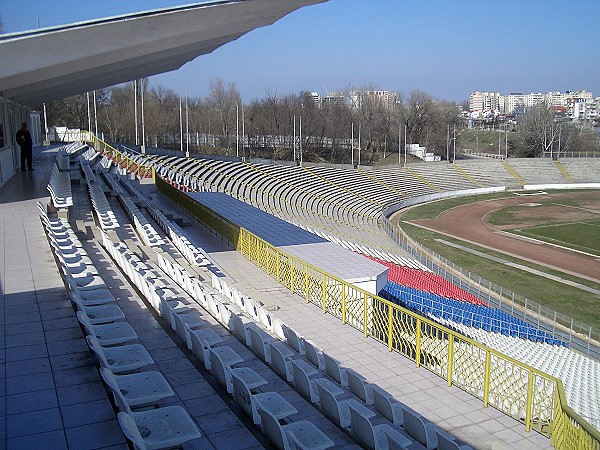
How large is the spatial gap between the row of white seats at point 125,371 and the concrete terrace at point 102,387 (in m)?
0.20

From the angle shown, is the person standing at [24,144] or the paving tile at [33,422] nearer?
the paving tile at [33,422]

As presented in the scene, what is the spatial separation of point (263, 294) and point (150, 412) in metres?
6.08

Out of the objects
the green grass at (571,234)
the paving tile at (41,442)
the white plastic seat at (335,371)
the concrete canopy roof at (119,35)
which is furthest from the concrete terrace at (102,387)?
the green grass at (571,234)

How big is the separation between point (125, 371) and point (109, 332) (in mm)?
734

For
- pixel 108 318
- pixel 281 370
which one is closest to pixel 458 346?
pixel 281 370

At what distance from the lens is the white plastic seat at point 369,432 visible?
489cm

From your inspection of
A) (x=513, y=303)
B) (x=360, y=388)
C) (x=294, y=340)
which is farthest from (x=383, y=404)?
(x=513, y=303)

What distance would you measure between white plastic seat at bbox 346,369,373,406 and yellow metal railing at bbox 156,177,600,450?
1125 millimetres

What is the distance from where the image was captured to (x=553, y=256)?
27.7 m

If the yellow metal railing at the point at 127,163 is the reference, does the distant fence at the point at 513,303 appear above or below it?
below

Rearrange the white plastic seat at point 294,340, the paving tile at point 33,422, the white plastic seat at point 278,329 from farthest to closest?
the white plastic seat at point 278,329 < the white plastic seat at point 294,340 < the paving tile at point 33,422

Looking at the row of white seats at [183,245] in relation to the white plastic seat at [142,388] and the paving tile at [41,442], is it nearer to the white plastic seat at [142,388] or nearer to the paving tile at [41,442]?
the white plastic seat at [142,388]

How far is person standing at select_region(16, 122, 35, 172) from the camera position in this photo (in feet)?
56.9

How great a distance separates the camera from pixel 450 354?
6680mm
